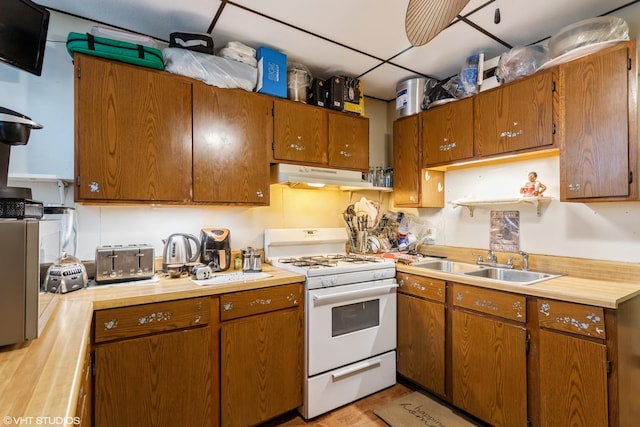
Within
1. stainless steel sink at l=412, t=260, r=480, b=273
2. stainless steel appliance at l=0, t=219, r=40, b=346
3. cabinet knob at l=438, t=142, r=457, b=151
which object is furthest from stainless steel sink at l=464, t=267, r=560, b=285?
stainless steel appliance at l=0, t=219, r=40, b=346

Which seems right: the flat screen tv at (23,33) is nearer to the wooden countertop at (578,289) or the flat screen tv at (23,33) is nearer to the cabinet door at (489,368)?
the wooden countertop at (578,289)

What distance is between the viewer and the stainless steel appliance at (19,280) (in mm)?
906

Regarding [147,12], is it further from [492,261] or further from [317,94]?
[492,261]

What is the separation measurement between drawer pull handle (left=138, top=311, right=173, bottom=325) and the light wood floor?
992 millimetres

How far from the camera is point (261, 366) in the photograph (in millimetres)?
1885

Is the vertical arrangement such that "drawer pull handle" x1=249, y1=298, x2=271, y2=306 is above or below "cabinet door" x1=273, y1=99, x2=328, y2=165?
below

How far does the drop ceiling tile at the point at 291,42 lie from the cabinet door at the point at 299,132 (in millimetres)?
364

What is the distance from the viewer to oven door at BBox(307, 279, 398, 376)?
6.66 feet

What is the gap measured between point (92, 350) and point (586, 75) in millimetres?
2864

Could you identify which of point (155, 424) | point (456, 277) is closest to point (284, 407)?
point (155, 424)

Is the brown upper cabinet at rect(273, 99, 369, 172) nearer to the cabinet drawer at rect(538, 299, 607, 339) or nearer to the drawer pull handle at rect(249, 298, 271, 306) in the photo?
the drawer pull handle at rect(249, 298, 271, 306)

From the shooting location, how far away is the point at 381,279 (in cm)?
234

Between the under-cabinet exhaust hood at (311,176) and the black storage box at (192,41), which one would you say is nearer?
the black storage box at (192,41)

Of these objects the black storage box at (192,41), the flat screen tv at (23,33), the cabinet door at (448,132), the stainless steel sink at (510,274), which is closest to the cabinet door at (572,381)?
the stainless steel sink at (510,274)
